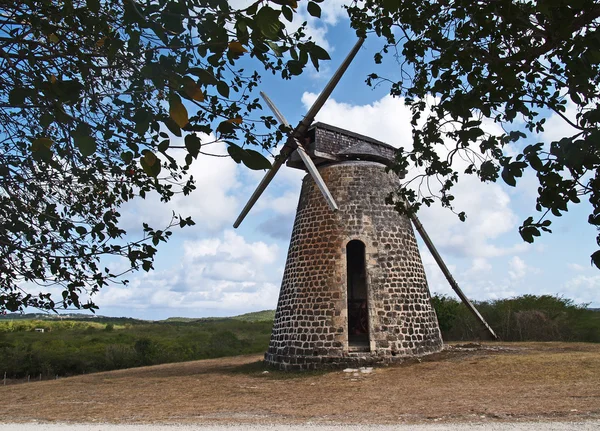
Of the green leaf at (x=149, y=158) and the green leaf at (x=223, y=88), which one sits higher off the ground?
the green leaf at (x=223, y=88)

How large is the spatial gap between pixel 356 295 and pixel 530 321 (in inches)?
400

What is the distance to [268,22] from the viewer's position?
201 centimetres

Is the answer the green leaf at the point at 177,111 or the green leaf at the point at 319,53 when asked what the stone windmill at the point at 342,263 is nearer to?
the green leaf at the point at 319,53

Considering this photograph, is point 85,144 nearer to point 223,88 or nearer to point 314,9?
point 223,88

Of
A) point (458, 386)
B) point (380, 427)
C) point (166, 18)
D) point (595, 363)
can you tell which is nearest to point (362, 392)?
point (458, 386)

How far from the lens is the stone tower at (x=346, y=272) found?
12.3 m

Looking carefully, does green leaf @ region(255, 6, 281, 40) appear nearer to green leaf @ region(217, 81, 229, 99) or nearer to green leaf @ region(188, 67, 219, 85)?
green leaf @ region(188, 67, 219, 85)

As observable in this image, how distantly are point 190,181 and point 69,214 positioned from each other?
1.40 metres

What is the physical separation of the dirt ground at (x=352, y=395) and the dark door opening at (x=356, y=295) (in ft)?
10.2

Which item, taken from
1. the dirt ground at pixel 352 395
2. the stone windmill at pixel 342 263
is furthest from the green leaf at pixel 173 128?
the stone windmill at pixel 342 263

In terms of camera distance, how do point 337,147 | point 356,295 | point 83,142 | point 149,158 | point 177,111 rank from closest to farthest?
point 177,111
point 83,142
point 149,158
point 337,147
point 356,295

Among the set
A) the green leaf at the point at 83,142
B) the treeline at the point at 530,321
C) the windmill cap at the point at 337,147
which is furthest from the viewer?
the treeline at the point at 530,321

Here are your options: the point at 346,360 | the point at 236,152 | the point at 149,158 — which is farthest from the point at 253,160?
the point at 346,360

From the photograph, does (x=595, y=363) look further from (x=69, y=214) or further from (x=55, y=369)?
(x=55, y=369)
